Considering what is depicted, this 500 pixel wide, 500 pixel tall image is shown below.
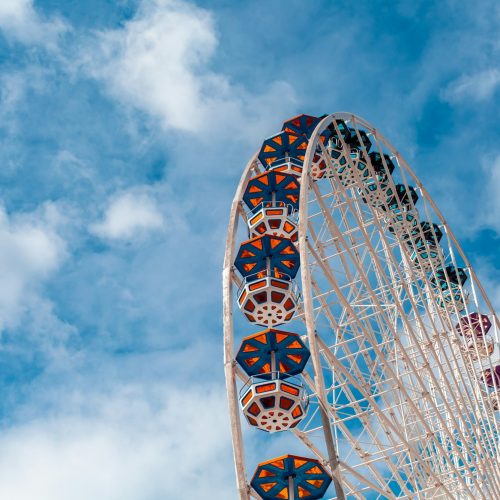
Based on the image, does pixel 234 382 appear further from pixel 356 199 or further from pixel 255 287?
pixel 356 199

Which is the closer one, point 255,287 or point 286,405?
point 286,405

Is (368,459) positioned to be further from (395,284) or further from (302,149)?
(302,149)

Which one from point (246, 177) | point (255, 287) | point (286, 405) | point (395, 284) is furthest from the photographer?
point (395, 284)

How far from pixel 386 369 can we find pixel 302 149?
8.73 meters

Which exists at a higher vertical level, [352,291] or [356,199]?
[356,199]

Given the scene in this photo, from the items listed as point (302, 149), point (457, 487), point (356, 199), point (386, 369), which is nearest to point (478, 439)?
point (457, 487)

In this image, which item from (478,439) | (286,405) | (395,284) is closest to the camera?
(286,405)

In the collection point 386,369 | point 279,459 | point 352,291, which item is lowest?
point 279,459

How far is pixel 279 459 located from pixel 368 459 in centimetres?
576

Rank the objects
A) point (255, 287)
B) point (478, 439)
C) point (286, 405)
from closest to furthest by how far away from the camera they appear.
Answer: point (286, 405) < point (255, 287) < point (478, 439)

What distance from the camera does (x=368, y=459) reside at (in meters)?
23.3

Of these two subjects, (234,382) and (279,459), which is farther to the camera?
(234,382)

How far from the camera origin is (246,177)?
88.4ft

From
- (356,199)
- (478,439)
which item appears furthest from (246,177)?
(478,439)
